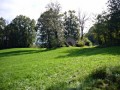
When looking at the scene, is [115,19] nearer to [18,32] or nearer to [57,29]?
[57,29]

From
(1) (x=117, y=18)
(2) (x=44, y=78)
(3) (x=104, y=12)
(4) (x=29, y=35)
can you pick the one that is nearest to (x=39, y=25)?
(4) (x=29, y=35)

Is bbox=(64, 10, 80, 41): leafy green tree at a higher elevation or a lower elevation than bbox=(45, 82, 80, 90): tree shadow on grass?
higher

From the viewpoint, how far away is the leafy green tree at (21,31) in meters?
90.2

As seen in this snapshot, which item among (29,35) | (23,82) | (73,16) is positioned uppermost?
(73,16)

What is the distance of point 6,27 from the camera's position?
9256 centimetres

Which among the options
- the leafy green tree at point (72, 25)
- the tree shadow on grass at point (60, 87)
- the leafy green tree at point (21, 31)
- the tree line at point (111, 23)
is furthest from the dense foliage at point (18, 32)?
the tree shadow on grass at point (60, 87)

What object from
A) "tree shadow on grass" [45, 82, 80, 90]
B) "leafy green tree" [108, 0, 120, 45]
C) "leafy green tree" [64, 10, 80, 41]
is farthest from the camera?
"leafy green tree" [64, 10, 80, 41]

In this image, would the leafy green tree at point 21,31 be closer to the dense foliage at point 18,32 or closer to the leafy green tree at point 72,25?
the dense foliage at point 18,32

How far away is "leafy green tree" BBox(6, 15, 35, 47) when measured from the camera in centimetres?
9019

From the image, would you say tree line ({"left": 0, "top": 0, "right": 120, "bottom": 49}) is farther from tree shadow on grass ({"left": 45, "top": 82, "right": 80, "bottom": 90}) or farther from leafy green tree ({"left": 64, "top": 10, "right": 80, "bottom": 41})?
tree shadow on grass ({"left": 45, "top": 82, "right": 80, "bottom": 90})

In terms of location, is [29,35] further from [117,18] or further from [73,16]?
[117,18]

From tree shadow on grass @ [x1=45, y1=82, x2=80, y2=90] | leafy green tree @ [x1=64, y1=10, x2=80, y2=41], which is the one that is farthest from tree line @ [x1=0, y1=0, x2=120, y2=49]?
Result: tree shadow on grass @ [x1=45, y1=82, x2=80, y2=90]

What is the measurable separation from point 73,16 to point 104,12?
3532 centimetres

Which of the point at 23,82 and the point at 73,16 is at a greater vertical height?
the point at 73,16
